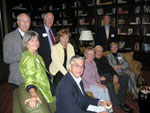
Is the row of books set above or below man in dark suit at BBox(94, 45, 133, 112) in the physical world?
above

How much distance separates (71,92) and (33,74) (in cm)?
45

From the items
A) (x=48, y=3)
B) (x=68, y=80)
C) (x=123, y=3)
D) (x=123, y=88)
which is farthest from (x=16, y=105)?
(x=48, y=3)

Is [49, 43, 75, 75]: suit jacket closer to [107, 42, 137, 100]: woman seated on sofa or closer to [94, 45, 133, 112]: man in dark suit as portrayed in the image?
[94, 45, 133, 112]: man in dark suit

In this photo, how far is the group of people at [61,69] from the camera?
1776 millimetres

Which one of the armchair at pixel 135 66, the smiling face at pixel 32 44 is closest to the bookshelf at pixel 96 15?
the armchair at pixel 135 66

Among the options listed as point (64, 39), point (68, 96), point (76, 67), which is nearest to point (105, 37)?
point (64, 39)

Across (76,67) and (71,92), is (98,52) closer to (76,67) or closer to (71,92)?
(76,67)

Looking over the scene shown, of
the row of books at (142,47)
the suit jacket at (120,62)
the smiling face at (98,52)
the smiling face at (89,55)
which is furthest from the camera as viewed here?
the row of books at (142,47)

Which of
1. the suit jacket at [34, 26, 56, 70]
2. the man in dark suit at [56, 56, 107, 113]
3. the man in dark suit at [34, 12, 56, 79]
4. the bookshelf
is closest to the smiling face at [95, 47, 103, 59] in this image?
the man in dark suit at [34, 12, 56, 79]

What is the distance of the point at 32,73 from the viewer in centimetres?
174

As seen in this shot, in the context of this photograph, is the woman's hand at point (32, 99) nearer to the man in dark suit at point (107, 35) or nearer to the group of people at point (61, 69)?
the group of people at point (61, 69)

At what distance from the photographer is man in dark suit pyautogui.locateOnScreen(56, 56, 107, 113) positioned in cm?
173

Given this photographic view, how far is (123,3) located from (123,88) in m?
3.90

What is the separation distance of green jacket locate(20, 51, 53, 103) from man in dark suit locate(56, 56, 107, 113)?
17cm
